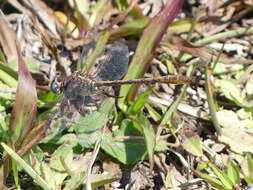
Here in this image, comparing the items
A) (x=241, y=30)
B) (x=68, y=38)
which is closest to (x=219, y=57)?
(x=241, y=30)

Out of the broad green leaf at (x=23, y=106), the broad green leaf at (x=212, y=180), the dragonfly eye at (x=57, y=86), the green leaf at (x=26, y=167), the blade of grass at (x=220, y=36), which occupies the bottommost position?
the broad green leaf at (x=212, y=180)

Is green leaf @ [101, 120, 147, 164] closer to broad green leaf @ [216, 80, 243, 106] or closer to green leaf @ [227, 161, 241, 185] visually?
green leaf @ [227, 161, 241, 185]

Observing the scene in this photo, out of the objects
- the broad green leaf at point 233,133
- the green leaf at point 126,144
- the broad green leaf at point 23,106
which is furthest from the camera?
the broad green leaf at point 233,133

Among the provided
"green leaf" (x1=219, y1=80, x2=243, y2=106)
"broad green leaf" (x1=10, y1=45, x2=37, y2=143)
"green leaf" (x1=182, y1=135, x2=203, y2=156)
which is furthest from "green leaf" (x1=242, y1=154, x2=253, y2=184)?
"broad green leaf" (x1=10, y1=45, x2=37, y2=143)

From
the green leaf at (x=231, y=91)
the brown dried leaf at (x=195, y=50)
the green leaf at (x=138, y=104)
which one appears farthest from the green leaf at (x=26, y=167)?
the brown dried leaf at (x=195, y=50)

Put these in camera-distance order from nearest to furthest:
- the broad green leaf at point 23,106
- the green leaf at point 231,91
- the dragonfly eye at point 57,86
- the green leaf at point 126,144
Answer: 1. the broad green leaf at point 23,106
2. the green leaf at point 126,144
3. the dragonfly eye at point 57,86
4. the green leaf at point 231,91

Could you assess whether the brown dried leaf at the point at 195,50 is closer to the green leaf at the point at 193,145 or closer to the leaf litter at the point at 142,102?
the leaf litter at the point at 142,102
